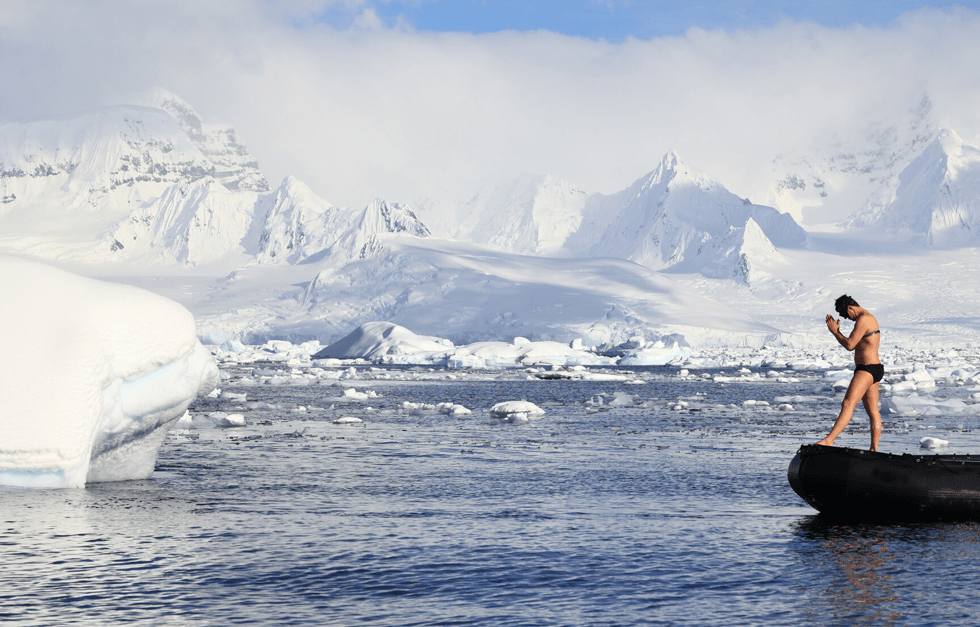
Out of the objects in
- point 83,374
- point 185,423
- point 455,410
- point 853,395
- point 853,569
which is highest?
point 853,395

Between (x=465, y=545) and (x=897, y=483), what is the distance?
6323 mm

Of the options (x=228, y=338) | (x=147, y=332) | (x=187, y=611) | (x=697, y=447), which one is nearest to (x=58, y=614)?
(x=187, y=611)

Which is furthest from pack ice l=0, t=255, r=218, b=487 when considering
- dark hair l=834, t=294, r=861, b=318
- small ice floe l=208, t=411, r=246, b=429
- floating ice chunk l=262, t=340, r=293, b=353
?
floating ice chunk l=262, t=340, r=293, b=353

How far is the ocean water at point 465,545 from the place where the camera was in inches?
383

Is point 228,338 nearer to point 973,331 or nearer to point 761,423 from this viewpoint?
point 761,423

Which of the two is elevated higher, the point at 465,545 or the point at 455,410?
the point at 455,410

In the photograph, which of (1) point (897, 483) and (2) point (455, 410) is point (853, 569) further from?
(2) point (455, 410)

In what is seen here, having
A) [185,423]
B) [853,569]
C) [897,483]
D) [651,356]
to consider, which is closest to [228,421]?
[185,423]

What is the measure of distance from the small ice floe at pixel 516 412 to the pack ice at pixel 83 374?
17.3 metres

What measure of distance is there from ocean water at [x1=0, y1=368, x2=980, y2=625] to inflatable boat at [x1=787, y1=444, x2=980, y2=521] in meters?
0.33

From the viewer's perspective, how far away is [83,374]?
15430 mm

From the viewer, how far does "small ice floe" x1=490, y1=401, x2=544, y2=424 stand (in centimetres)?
3425

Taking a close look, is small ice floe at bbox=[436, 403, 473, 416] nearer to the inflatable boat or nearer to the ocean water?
the ocean water

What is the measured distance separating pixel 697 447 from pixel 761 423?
8547 millimetres
